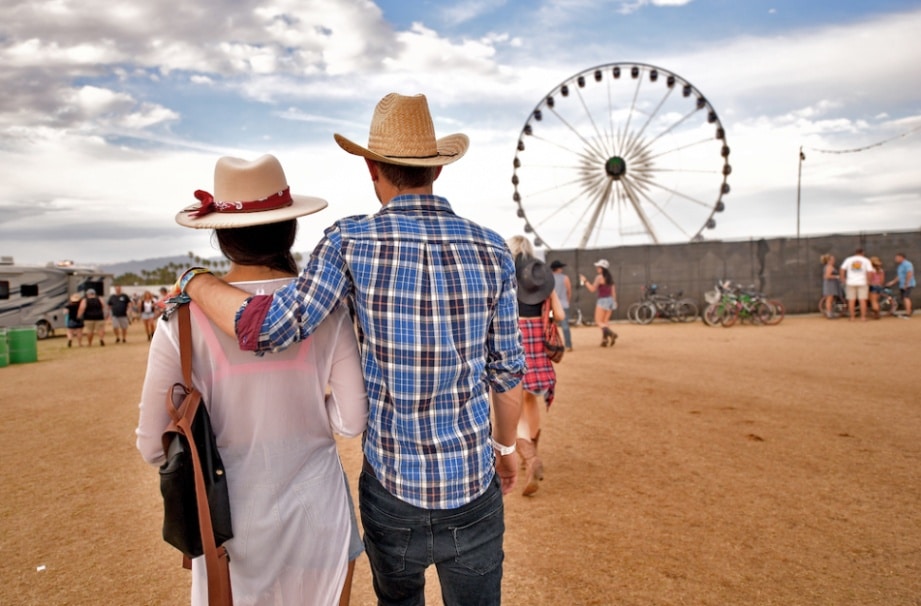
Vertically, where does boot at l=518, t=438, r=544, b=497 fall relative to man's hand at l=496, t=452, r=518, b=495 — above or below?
below

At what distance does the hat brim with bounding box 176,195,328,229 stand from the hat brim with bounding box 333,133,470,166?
181mm

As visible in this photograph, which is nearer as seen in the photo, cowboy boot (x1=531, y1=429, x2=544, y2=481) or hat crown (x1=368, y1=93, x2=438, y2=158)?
hat crown (x1=368, y1=93, x2=438, y2=158)

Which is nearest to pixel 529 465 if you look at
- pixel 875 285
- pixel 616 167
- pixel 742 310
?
pixel 742 310

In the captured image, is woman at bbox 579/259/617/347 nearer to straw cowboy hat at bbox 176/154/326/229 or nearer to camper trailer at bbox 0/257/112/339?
straw cowboy hat at bbox 176/154/326/229

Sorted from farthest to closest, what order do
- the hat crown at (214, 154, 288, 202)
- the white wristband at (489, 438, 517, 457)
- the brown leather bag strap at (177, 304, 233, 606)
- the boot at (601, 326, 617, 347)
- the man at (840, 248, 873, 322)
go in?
the man at (840, 248, 873, 322) < the boot at (601, 326, 617, 347) < the white wristband at (489, 438, 517, 457) < the hat crown at (214, 154, 288, 202) < the brown leather bag strap at (177, 304, 233, 606)

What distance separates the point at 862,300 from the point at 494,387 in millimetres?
16534

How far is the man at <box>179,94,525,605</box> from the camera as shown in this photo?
151 centimetres

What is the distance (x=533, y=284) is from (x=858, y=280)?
45.5 ft

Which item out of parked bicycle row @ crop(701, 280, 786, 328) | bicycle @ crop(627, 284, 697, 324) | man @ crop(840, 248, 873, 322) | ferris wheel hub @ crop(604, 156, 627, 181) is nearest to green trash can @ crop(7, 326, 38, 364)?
bicycle @ crop(627, 284, 697, 324)

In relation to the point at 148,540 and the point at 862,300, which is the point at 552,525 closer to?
the point at 148,540

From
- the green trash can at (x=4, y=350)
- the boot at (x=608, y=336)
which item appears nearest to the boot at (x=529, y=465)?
the boot at (x=608, y=336)

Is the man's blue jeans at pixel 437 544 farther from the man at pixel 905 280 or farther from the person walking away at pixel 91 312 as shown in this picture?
the person walking away at pixel 91 312

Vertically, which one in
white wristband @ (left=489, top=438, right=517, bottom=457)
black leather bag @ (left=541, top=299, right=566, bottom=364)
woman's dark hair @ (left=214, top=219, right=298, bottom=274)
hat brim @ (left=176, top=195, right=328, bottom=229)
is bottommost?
white wristband @ (left=489, top=438, right=517, bottom=457)

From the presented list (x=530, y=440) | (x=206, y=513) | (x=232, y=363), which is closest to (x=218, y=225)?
(x=232, y=363)
